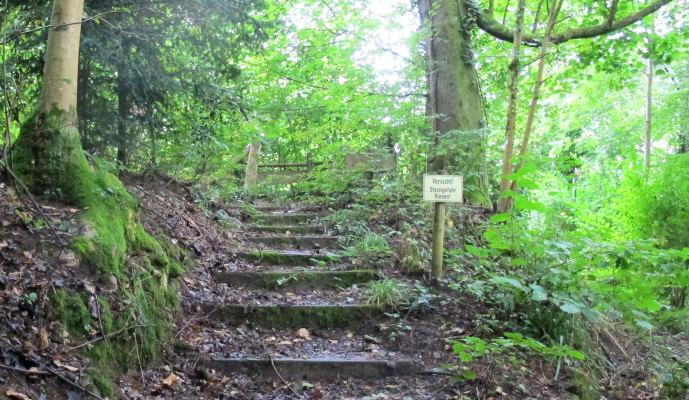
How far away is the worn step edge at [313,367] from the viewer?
336 cm

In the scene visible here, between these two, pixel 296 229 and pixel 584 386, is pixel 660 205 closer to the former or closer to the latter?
pixel 584 386

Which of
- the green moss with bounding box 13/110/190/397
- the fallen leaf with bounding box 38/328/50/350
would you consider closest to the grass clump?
the green moss with bounding box 13/110/190/397

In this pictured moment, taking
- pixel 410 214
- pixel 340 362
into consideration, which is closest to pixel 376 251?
pixel 410 214

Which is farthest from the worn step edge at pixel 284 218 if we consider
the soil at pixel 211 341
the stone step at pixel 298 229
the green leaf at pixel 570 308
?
the green leaf at pixel 570 308

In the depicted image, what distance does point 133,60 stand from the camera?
480cm

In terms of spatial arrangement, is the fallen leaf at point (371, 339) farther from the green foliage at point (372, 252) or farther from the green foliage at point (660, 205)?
the green foliage at point (660, 205)

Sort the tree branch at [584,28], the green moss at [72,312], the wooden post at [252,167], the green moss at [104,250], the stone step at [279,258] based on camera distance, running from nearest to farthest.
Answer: the green moss at [72,312] < the green moss at [104,250] < the stone step at [279,258] < the tree branch at [584,28] < the wooden post at [252,167]

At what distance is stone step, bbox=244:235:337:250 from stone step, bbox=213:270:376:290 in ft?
4.30

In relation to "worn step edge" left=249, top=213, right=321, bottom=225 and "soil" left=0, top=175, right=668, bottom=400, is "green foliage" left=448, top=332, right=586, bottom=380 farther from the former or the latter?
"worn step edge" left=249, top=213, right=321, bottom=225

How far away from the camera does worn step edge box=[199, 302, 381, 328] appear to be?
4109 mm

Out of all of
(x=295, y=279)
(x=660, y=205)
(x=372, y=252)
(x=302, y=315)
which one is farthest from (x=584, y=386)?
(x=660, y=205)

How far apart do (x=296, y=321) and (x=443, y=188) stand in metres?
1.95

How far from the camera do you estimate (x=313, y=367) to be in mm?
3402

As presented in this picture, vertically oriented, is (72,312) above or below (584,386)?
above
